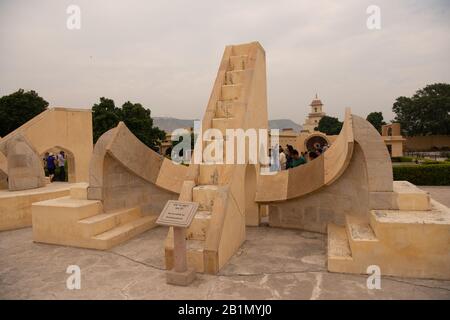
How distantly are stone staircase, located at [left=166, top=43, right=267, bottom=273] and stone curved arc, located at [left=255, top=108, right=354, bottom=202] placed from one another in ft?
4.41

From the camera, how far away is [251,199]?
7383 millimetres

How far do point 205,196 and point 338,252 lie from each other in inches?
86.0

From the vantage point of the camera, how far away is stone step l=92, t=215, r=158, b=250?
5930 millimetres

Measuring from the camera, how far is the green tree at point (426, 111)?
4275 centimetres

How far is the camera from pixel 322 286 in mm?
4227

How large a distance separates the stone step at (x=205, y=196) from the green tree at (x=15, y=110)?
1209 inches

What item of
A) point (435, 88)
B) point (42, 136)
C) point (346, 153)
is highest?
point (435, 88)

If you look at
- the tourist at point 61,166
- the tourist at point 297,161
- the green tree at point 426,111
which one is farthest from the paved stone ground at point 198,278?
the green tree at point 426,111

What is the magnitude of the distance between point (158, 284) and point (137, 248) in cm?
177

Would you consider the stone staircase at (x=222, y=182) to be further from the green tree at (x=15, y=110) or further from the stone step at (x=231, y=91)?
the green tree at (x=15, y=110)

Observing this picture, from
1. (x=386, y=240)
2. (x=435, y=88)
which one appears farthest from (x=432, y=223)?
(x=435, y=88)

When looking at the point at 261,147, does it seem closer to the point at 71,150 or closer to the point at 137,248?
the point at 137,248
